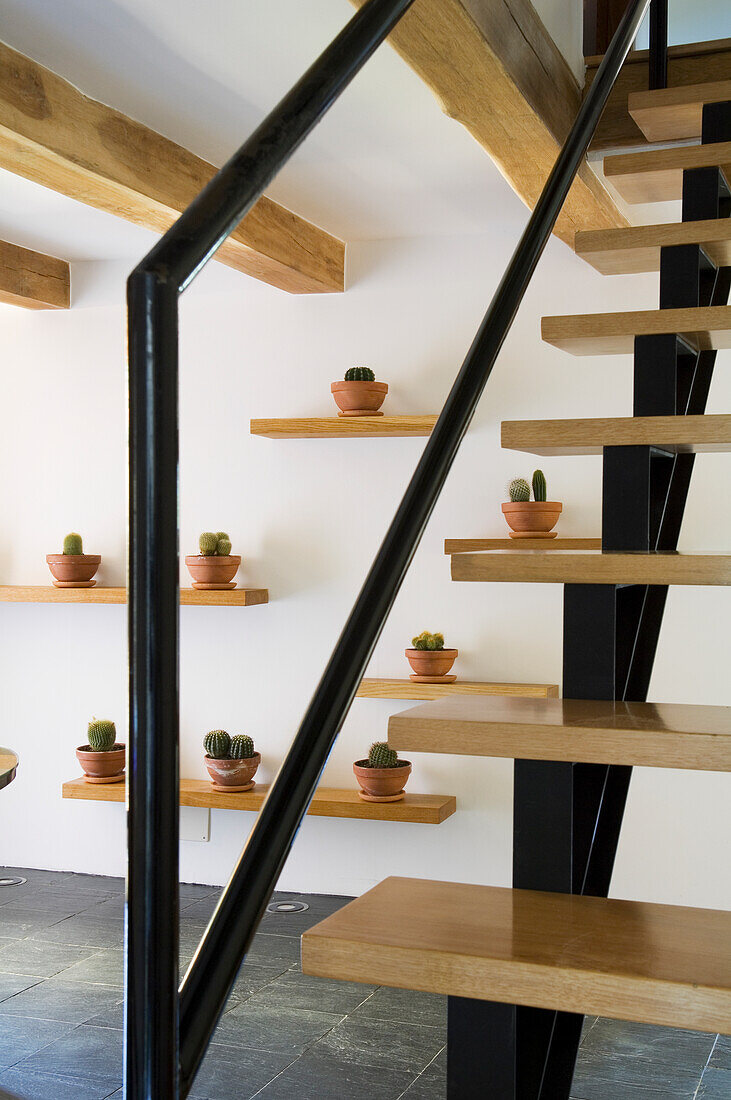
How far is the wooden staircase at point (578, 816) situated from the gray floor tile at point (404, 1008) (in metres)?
1.66

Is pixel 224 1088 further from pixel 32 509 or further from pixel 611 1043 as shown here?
pixel 32 509

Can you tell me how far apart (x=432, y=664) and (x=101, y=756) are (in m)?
1.32

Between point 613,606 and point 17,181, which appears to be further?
point 17,181

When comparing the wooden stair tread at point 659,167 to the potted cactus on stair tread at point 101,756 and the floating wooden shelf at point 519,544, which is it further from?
the potted cactus on stair tread at point 101,756

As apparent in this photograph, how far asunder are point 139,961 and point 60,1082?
221 centimetres

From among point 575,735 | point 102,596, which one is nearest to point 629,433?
point 575,735

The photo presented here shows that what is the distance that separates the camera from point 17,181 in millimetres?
3248

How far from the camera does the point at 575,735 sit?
1.16 m

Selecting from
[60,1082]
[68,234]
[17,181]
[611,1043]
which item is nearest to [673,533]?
[611,1043]

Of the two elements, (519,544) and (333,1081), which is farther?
(519,544)

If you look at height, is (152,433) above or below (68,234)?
below

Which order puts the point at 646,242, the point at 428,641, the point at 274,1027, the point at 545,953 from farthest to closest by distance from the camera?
the point at 428,641 < the point at 274,1027 < the point at 646,242 < the point at 545,953

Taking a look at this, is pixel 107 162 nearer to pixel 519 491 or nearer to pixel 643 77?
pixel 643 77

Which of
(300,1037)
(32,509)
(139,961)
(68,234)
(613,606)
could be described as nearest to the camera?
(139,961)
